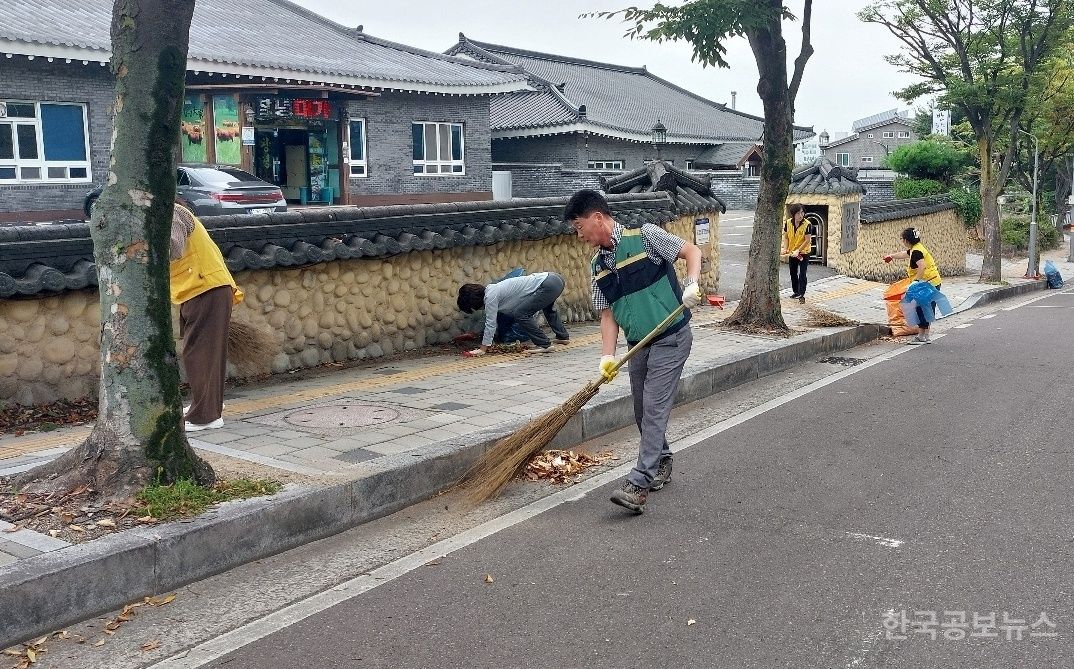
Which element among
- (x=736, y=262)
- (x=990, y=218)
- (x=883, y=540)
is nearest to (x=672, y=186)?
(x=736, y=262)

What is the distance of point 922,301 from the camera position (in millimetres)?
12953

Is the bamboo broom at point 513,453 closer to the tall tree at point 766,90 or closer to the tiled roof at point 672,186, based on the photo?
the tall tree at point 766,90

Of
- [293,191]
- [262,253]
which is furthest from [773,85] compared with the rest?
[293,191]

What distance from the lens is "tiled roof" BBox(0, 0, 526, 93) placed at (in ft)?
62.6

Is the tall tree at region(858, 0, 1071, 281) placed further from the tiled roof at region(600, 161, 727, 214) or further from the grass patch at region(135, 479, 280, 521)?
the grass patch at region(135, 479, 280, 521)

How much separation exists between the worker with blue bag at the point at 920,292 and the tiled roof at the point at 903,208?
10452 mm

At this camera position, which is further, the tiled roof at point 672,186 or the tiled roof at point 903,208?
the tiled roof at point 903,208

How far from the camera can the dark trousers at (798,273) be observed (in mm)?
16812

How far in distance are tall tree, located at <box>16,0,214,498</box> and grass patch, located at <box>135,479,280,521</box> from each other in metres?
0.12

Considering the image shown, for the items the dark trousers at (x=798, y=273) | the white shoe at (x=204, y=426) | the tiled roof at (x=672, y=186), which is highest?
the tiled roof at (x=672, y=186)

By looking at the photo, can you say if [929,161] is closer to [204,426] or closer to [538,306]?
[538,306]

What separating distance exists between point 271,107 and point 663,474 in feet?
68.1

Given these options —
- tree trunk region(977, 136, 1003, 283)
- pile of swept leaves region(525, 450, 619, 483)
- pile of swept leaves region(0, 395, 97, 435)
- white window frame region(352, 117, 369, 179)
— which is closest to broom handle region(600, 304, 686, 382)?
pile of swept leaves region(525, 450, 619, 483)

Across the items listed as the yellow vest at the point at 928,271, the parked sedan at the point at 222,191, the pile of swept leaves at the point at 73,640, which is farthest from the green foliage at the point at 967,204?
the pile of swept leaves at the point at 73,640
